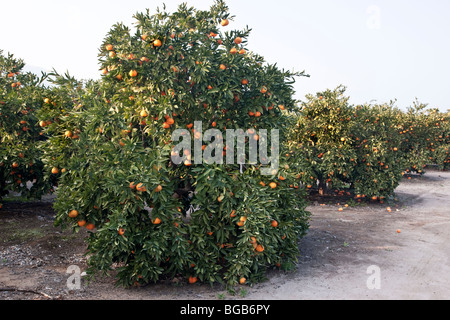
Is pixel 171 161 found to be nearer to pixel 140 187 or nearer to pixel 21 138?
pixel 140 187

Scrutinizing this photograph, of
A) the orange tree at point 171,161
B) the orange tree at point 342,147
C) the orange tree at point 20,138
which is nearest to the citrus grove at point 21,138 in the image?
the orange tree at point 20,138

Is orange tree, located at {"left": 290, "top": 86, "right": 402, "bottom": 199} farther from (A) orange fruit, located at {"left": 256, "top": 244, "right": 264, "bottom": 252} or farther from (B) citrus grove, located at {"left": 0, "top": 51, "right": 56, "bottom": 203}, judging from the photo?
(B) citrus grove, located at {"left": 0, "top": 51, "right": 56, "bottom": 203}

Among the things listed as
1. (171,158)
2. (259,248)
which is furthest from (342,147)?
(171,158)

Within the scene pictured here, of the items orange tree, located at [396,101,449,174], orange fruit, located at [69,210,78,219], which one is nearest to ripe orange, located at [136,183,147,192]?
orange fruit, located at [69,210,78,219]

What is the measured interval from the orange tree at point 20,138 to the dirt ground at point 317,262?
3.22 feet

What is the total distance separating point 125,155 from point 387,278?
4.36 m

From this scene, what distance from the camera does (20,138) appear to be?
8.72 m

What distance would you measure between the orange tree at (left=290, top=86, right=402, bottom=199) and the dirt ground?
4.59ft

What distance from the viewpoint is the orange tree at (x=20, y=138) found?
8312 mm

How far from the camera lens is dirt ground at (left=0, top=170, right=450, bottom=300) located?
5289 mm

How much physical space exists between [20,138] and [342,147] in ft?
27.8

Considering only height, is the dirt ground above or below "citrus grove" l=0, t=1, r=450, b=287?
below

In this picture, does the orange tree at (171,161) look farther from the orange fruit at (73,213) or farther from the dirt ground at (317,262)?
the dirt ground at (317,262)
